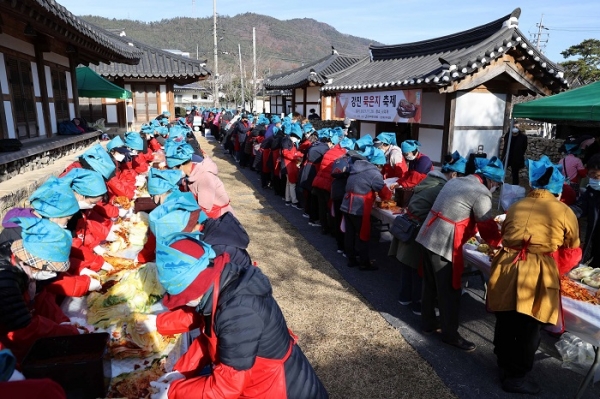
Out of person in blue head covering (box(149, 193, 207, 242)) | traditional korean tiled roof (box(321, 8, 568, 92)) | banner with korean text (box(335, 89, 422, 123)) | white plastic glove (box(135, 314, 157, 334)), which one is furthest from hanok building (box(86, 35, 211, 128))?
white plastic glove (box(135, 314, 157, 334))

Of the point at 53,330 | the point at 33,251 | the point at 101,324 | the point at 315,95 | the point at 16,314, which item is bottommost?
the point at 101,324

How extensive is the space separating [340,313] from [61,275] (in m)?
2.95

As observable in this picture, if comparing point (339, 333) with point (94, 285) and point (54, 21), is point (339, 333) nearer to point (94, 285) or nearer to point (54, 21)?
point (94, 285)

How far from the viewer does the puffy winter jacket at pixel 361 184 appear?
5.61 metres

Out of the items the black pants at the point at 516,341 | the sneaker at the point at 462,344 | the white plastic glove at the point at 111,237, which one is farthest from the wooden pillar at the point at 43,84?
the black pants at the point at 516,341

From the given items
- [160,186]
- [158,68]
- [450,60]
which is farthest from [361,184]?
[158,68]

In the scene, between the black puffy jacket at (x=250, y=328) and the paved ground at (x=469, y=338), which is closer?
the black puffy jacket at (x=250, y=328)

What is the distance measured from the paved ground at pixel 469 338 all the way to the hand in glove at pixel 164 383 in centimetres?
237

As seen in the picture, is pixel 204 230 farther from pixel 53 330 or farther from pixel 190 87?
pixel 190 87

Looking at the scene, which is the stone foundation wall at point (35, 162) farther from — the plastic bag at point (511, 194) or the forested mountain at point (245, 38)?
the forested mountain at point (245, 38)

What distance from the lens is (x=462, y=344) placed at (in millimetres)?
4016

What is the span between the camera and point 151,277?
359 centimetres

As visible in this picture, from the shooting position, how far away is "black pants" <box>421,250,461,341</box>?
3.89m

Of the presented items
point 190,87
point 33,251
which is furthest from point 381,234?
point 190,87
